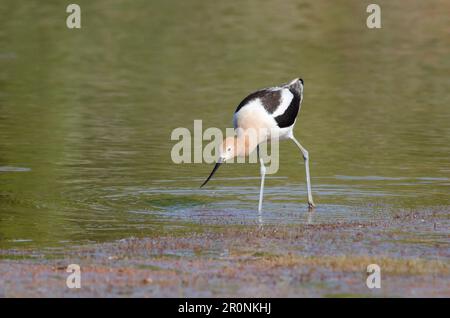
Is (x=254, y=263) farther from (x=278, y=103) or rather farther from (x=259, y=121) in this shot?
(x=278, y=103)

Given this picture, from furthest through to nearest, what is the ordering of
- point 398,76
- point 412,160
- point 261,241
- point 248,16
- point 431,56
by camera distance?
point 248,16
point 431,56
point 398,76
point 412,160
point 261,241

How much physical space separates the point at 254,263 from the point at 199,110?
36.2 feet

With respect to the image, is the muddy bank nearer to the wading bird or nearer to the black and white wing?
the wading bird

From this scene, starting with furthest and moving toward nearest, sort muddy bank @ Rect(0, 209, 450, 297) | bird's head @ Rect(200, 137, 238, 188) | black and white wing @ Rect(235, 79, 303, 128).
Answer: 1. black and white wing @ Rect(235, 79, 303, 128)
2. bird's head @ Rect(200, 137, 238, 188)
3. muddy bank @ Rect(0, 209, 450, 297)

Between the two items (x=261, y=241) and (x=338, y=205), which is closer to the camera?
(x=261, y=241)

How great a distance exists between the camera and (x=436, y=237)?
1056 cm

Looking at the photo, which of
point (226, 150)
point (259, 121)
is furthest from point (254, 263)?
point (259, 121)

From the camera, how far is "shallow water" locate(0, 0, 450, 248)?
12.6 meters

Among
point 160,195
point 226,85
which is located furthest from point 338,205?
point 226,85

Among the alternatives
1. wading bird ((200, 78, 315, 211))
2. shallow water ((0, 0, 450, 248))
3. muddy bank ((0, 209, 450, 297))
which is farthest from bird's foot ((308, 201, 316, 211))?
muddy bank ((0, 209, 450, 297))

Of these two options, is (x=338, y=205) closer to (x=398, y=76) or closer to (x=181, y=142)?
(x=181, y=142)

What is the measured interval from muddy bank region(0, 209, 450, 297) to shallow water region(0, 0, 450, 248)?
772mm

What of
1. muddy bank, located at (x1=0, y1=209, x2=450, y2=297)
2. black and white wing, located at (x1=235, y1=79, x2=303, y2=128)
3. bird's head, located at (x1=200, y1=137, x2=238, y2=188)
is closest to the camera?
muddy bank, located at (x1=0, y1=209, x2=450, y2=297)
